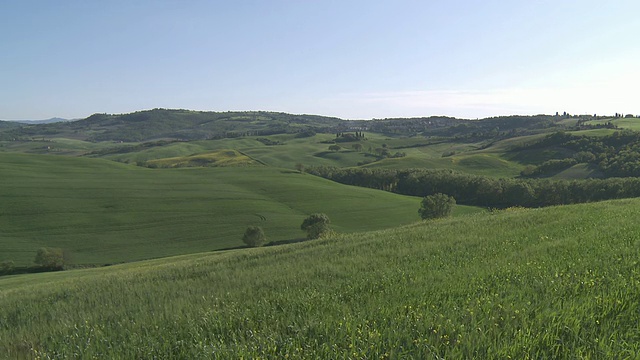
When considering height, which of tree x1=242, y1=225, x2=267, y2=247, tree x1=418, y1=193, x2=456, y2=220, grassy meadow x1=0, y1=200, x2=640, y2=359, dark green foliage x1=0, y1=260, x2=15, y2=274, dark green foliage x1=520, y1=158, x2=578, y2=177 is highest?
grassy meadow x1=0, y1=200, x2=640, y2=359

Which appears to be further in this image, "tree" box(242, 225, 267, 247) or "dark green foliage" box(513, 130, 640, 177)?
"dark green foliage" box(513, 130, 640, 177)

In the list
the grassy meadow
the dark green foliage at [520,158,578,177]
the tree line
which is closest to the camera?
the grassy meadow

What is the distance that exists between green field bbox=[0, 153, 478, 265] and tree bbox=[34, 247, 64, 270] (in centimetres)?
281

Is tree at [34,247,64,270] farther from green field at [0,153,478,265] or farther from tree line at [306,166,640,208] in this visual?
tree line at [306,166,640,208]

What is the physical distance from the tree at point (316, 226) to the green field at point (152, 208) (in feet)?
7.47

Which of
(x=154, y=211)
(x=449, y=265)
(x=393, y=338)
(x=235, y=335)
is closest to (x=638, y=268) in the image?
(x=449, y=265)

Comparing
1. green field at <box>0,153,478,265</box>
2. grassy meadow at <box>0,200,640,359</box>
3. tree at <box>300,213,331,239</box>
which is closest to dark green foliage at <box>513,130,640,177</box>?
green field at <box>0,153,478,265</box>

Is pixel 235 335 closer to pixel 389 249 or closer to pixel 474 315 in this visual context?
pixel 474 315

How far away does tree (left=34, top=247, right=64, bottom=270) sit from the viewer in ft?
181

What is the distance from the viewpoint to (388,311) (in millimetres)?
6527

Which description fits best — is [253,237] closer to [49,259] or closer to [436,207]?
[49,259]

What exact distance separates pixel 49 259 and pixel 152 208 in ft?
94.8

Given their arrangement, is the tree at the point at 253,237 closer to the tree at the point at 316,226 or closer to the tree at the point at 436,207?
the tree at the point at 316,226

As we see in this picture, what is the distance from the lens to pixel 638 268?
738 cm
